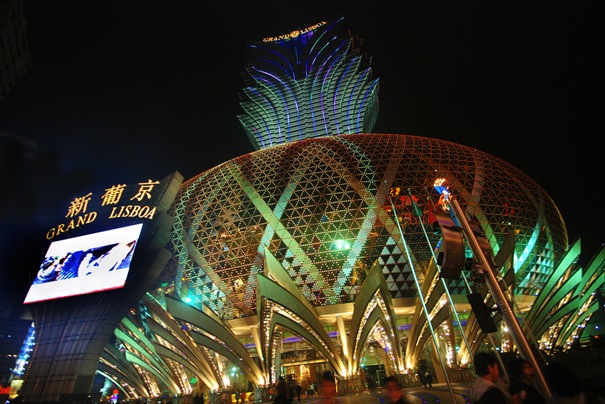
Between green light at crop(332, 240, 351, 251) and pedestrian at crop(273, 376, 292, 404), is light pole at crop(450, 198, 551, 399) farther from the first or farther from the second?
green light at crop(332, 240, 351, 251)

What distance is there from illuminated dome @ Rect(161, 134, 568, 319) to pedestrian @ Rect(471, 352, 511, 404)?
27.6 meters

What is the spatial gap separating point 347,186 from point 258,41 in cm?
4640

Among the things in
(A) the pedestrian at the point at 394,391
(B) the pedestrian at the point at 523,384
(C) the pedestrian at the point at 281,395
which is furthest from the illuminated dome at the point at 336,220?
(A) the pedestrian at the point at 394,391

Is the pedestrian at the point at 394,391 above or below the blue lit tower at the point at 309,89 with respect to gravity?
below

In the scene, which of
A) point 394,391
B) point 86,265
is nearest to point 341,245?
point 86,265

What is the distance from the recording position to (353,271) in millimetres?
32906

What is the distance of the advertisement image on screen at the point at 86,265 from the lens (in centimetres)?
2409

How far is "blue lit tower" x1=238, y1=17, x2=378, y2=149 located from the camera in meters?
62.0

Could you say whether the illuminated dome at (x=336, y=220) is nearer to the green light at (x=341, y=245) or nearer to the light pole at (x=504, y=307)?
the green light at (x=341, y=245)

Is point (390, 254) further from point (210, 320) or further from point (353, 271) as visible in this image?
point (210, 320)

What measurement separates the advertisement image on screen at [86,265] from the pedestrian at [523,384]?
2302cm

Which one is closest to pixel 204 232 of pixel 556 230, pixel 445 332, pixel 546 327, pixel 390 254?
pixel 390 254

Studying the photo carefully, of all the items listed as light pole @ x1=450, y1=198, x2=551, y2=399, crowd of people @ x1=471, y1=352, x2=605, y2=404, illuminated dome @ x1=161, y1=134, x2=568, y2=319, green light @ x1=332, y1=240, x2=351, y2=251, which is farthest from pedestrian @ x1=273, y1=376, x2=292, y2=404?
green light @ x1=332, y1=240, x2=351, y2=251

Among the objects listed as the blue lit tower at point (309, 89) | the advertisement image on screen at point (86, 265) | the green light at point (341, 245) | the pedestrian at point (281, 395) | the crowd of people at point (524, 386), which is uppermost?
the blue lit tower at point (309, 89)
